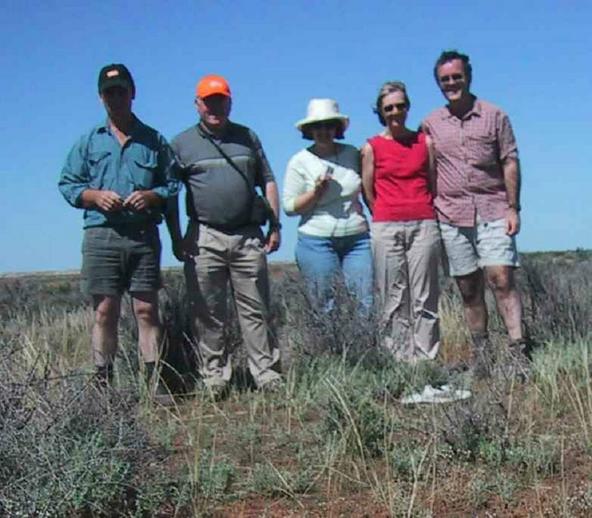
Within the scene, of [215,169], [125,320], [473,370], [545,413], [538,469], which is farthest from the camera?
[125,320]

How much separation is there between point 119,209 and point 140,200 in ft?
Answer: 0.50

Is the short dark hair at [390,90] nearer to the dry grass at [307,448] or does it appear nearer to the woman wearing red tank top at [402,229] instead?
the woman wearing red tank top at [402,229]

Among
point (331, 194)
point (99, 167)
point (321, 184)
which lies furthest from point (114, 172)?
point (331, 194)

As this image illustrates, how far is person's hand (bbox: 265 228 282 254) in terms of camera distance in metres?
6.95

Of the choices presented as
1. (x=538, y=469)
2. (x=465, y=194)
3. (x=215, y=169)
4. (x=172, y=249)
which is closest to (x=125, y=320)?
(x=172, y=249)

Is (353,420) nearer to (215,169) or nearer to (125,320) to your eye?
(215,169)

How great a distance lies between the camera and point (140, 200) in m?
6.27

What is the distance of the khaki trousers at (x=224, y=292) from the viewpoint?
6.78 metres

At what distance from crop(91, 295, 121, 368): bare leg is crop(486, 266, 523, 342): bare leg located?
263cm

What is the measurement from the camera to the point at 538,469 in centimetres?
452

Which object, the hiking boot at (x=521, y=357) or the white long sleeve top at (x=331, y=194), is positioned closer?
the hiking boot at (x=521, y=357)

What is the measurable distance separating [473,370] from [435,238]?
1.07m

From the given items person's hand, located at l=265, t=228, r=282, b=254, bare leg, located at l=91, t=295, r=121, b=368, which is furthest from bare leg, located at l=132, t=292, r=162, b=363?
person's hand, located at l=265, t=228, r=282, b=254

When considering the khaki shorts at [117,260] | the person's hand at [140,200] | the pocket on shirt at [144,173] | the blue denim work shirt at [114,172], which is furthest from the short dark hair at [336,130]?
the khaki shorts at [117,260]
